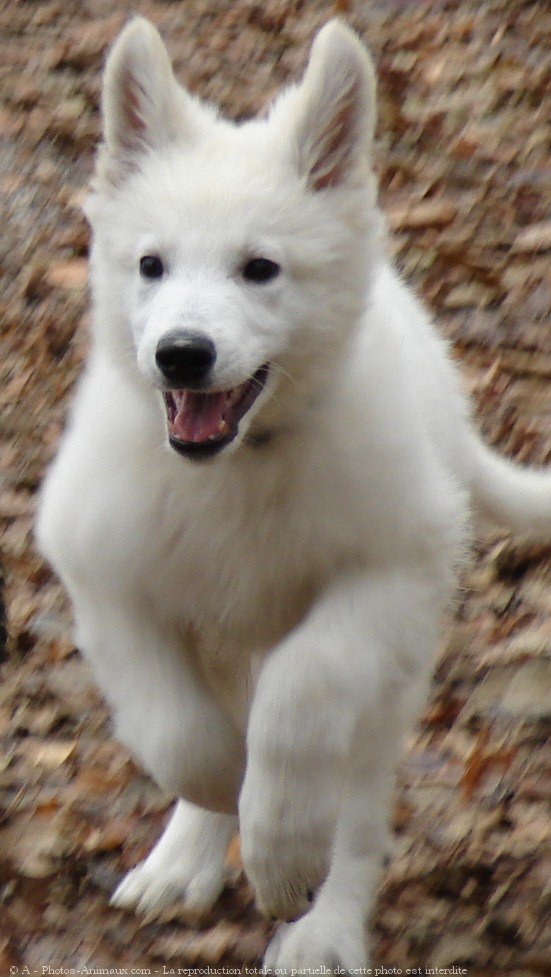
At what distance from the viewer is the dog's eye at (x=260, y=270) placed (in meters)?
3.36

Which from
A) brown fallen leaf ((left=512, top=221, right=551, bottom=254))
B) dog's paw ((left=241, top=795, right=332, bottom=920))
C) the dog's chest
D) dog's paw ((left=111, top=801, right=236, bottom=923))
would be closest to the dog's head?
the dog's chest

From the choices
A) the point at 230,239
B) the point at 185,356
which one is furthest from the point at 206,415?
the point at 230,239

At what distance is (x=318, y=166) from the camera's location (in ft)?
11.7

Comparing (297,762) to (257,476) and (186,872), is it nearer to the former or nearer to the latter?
(257,476)

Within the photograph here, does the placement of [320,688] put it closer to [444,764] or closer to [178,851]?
[178,851]

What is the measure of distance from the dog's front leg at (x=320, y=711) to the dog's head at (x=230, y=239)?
46 cm

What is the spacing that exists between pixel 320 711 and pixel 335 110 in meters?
1.32

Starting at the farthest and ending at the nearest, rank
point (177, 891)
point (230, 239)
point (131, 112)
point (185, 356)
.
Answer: point (177, 891) → point (131, 112) → point (230, 239) → point (185, 356)

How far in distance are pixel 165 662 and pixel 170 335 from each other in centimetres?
85

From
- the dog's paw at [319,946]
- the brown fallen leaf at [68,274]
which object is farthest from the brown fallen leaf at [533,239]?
the dog's paw at [319,946]

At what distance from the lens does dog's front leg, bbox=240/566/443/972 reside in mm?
3326

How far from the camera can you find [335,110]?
3.56 metres

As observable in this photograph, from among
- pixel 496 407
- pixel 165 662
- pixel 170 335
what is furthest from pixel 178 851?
pixel 496 407

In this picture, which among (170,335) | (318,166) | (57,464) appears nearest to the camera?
(170,335)
